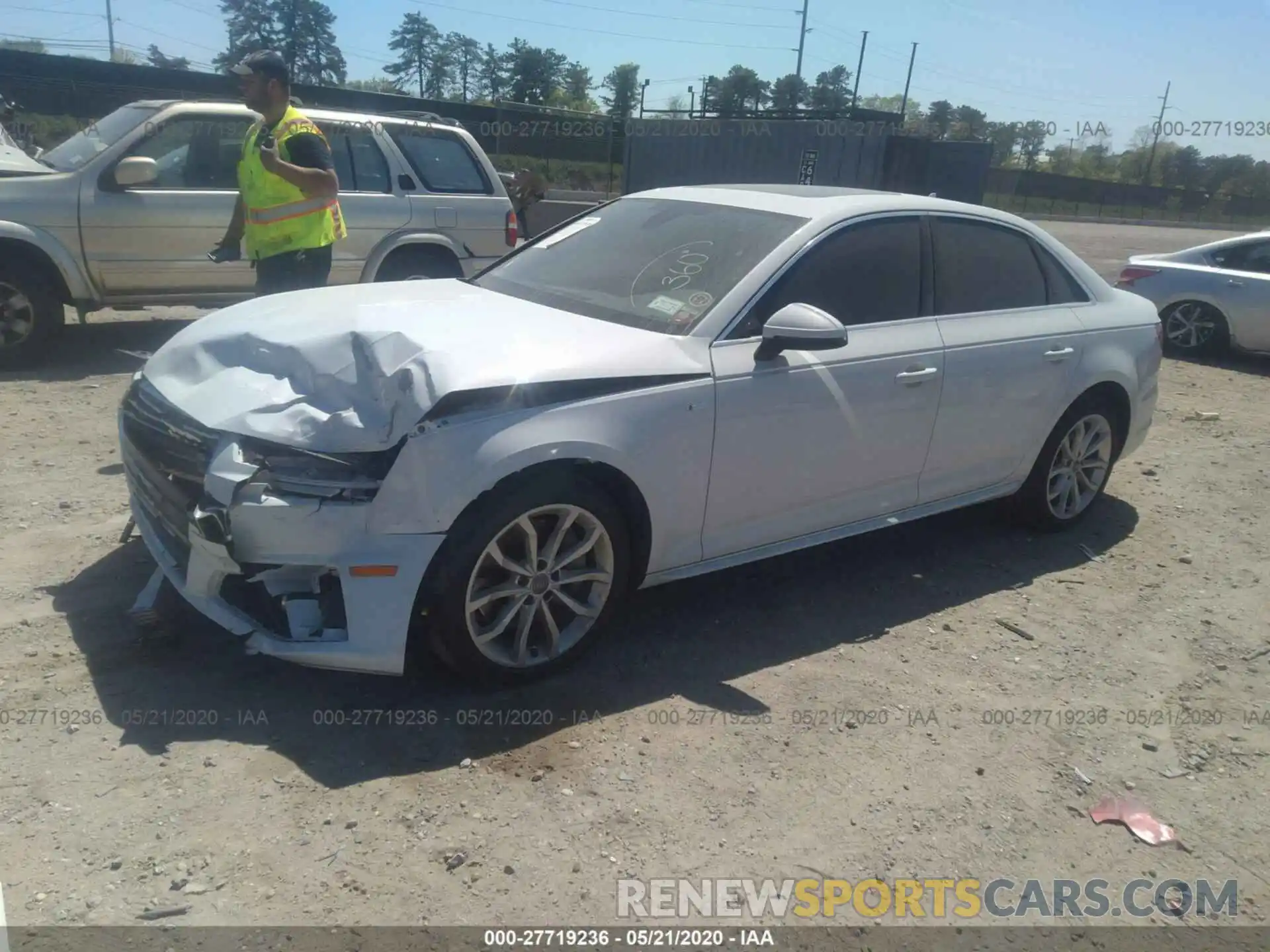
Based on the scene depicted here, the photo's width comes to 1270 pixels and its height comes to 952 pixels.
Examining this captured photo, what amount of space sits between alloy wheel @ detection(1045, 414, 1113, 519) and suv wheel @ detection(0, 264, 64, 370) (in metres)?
6.85

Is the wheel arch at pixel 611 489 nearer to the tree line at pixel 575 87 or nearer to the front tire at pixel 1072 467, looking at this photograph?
the front tire at pixel 1072 467

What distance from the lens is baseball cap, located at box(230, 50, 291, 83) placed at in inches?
198

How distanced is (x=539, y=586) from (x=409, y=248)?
579 cm

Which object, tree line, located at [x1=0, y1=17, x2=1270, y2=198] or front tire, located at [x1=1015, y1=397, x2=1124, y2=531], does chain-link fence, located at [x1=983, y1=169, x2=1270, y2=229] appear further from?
front tire, located at [x1=1015, y1=397, x2=1124, y2=531]

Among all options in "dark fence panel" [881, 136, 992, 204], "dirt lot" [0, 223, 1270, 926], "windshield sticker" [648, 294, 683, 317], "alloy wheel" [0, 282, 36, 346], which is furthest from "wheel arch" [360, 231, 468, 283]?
"dark fence panel" [881, 136, 992, 204]

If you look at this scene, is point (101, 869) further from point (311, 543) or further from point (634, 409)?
point (634, 409)

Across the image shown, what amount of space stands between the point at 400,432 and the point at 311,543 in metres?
0.43

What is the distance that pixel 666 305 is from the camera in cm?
389

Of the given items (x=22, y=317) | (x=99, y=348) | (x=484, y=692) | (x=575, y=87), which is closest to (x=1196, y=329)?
(x=484, y=692)

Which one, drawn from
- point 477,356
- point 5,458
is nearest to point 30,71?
point 5,458

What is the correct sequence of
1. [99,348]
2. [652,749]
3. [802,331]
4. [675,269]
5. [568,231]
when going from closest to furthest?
[652,749] < [802,331] < [675,269] < [568,231] < [99,348]

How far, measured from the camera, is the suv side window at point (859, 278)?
3939mm

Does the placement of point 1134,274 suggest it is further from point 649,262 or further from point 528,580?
point 528,580

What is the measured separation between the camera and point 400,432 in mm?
3061
